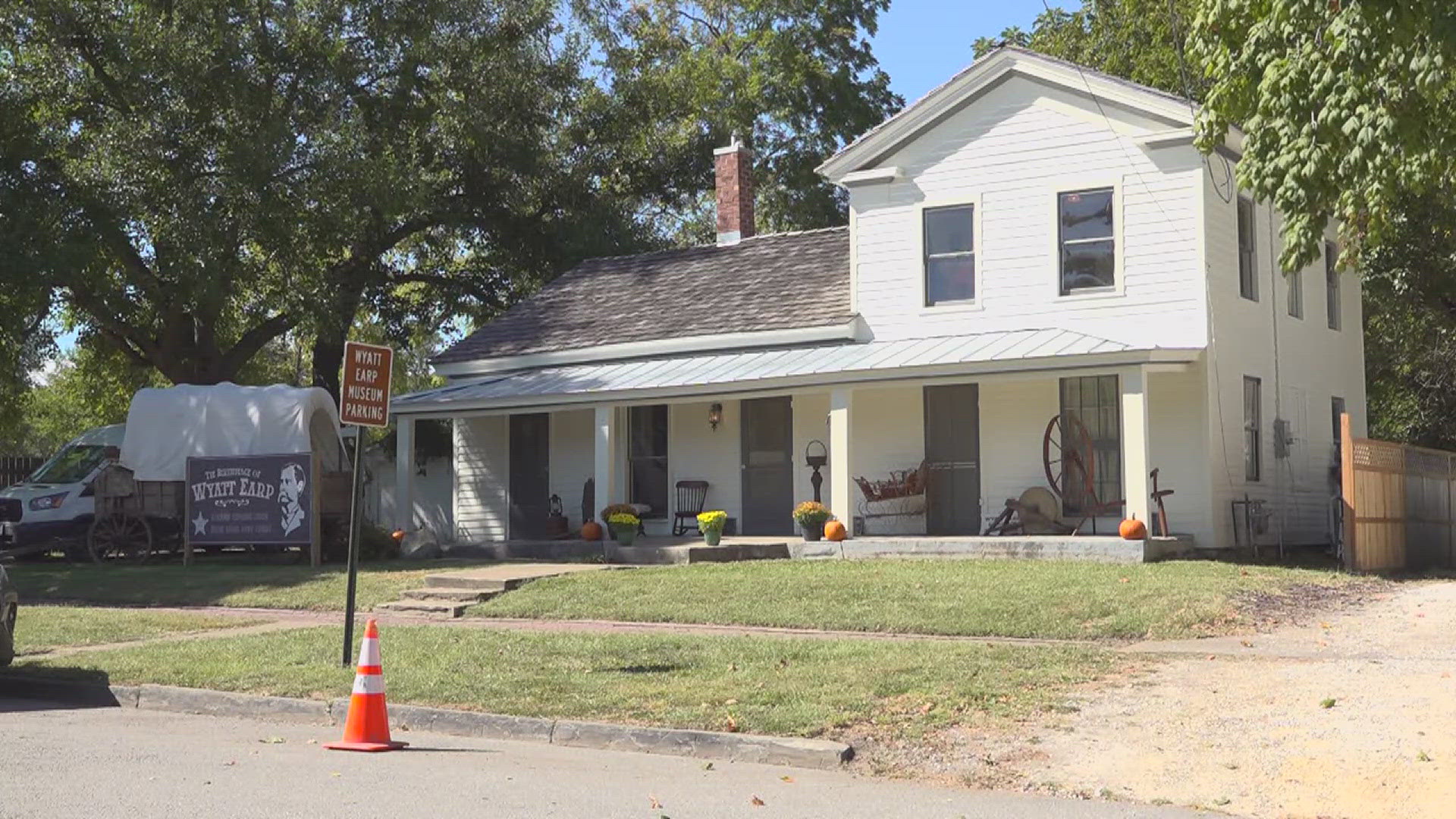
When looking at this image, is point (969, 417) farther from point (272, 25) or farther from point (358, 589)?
point (272, 25)

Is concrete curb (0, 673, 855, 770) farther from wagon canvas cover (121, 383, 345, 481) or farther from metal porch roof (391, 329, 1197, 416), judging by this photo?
wagon canvas cover (121, 383, 345, 481)

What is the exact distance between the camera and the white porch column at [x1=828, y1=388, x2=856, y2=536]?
70.2 feet

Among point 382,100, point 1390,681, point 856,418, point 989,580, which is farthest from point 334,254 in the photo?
point 1390,681

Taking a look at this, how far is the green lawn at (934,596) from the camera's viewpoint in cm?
1413

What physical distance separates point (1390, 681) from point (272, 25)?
81.5ft

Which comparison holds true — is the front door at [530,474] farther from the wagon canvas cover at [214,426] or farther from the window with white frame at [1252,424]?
the window with white frame at [1252,424]

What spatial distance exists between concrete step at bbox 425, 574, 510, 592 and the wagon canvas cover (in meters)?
6.79

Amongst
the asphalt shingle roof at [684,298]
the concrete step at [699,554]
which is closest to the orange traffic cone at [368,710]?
the concrete step at [699,554]

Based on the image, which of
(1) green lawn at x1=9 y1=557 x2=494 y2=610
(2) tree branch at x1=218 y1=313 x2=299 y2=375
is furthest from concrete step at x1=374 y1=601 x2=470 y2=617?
(2) tree branch at x1=218 y1=313 x2=299 y2=375

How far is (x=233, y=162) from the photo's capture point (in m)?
27.2

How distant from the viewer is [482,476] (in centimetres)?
2703

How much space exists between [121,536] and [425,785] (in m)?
18.2

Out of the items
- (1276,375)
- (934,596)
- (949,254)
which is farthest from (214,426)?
(1276,375)

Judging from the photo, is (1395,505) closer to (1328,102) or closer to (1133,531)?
(1133,531)
